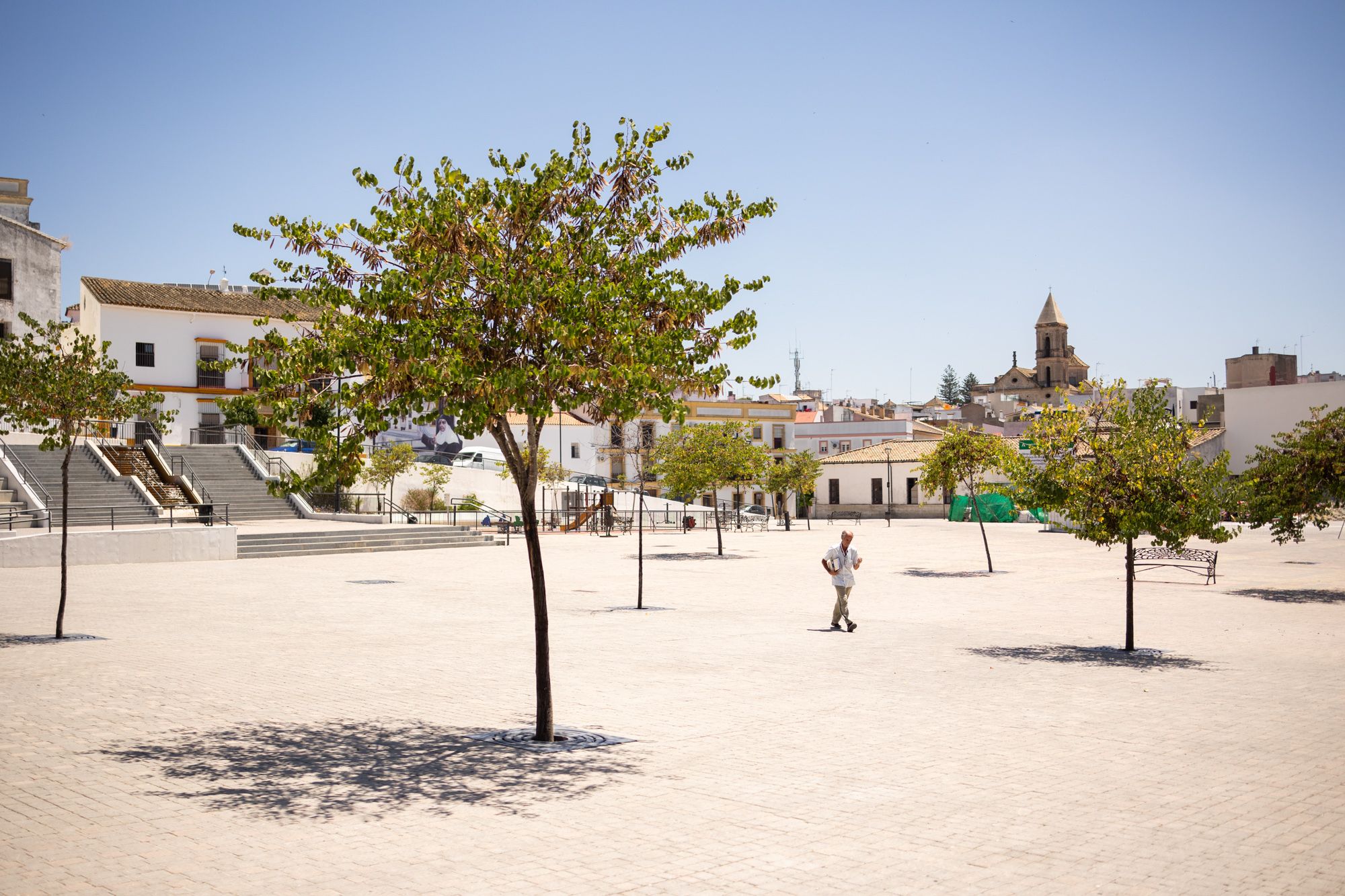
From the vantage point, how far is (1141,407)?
1384cm

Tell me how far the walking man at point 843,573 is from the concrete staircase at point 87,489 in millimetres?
22262

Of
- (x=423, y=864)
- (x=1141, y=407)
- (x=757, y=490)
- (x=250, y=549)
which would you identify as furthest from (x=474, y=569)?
(x=757, y=490)

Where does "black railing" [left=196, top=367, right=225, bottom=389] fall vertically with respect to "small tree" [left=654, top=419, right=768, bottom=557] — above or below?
above

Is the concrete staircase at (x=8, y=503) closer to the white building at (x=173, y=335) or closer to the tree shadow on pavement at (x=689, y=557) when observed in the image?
the tree shadow on pavement at (x=689, y=557)

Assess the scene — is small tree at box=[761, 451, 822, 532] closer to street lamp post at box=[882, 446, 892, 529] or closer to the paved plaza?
the paved plaza

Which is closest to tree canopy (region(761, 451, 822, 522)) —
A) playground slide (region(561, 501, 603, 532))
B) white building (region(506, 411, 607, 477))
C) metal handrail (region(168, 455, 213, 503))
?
playground slide (region(561, 501, 603, 532))

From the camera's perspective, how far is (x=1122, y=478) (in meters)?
13.2

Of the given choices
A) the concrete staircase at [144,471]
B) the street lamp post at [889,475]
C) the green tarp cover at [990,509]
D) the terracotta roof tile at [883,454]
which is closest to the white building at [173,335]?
the concrete staircase at [144,471]

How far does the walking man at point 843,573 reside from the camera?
1477cm

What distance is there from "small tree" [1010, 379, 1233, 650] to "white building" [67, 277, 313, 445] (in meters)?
42.8

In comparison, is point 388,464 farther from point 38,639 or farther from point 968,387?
point 968,387

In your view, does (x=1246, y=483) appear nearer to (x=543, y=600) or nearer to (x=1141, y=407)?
(x=1141, y=407)

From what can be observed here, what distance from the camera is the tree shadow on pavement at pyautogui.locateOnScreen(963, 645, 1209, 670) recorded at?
40.2 ft

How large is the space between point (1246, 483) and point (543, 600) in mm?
15534
